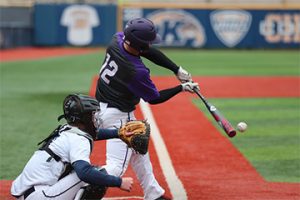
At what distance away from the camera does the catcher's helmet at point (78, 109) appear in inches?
197

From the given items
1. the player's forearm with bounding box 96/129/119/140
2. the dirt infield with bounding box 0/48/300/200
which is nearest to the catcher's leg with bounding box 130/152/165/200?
the dirt infield with bounding box 0/48/300/200

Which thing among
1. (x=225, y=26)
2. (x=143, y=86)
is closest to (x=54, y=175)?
(x=143, y=86)

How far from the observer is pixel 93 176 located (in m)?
4.66

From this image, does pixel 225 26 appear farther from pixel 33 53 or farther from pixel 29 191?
pixel 29 191

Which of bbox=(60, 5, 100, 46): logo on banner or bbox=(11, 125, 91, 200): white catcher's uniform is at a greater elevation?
bbox=(11, 125, 91, 200): white catcher's uniform

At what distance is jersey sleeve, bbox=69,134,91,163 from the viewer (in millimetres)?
4766

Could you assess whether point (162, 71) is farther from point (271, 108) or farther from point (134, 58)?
point (134, 58)

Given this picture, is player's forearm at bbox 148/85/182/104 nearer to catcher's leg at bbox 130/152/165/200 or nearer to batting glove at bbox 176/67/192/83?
batting glove at bbox 176/67/192/83

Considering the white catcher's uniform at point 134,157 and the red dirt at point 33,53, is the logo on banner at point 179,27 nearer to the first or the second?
the red dirt at point 33,53

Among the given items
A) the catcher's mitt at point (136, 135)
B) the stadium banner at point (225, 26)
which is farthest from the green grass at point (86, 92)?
the stadium banner at point (225, 26)

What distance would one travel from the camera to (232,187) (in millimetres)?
6809

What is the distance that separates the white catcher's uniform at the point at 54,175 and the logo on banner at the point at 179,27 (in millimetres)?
29013

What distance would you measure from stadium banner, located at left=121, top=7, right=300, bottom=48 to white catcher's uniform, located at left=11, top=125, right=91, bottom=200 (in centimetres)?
2902

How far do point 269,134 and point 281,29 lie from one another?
83.7ft
